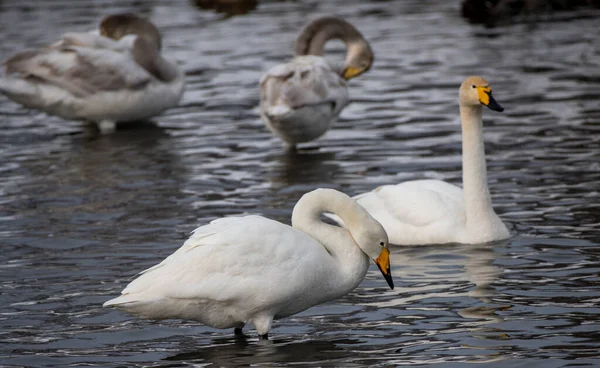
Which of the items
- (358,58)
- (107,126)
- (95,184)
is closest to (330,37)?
(358,58)

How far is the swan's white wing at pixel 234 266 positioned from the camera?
6879mm

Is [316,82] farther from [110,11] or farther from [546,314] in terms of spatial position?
[110,11]

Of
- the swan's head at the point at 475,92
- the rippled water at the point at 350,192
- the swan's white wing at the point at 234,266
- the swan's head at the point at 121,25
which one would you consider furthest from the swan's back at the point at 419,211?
the swan's head at the point at 121,25

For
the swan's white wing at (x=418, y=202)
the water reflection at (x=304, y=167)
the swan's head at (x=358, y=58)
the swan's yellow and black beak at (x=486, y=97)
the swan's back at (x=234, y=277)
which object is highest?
the swan's yellow and black beak at (x=486, y=97)

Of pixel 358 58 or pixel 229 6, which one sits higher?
pixel 358 58

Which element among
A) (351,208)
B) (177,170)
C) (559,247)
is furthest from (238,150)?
(351,208)

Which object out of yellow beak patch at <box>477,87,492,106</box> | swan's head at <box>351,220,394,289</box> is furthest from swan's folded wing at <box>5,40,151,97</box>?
swan's head at <box>351,220,394,289</box>

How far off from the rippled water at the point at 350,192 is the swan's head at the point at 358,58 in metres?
0.64

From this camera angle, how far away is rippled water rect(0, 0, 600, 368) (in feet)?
23.1

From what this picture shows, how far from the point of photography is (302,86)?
13.1 metres

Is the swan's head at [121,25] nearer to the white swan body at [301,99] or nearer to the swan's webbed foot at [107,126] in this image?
the swan's webbed foot at [107,126]

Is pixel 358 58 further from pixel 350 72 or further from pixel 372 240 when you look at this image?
pixel 372 240

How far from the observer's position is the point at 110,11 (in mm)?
28000

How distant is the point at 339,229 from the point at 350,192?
3960 mm
